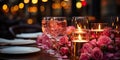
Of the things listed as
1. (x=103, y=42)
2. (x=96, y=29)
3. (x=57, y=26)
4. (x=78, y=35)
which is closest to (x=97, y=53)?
(x=103, y=42)

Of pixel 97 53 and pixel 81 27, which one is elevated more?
pixel 81 27

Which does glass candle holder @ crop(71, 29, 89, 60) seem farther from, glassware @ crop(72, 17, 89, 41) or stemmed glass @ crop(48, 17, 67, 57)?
stemmed glass @ crop(48, 17, 67, 57)

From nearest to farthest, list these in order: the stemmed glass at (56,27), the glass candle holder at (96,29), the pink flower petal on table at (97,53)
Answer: the pink flower petal on table at (97,53)
the glass candle holder at (96,29)
the stemmed glass at (56,27)

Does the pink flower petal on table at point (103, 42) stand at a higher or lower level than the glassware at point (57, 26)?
lower

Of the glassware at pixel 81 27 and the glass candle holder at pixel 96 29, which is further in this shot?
the glass candle holder at pixel 96 29

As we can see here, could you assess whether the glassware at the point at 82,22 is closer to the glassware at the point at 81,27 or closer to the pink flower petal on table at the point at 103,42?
the glassware at the point at 81,27

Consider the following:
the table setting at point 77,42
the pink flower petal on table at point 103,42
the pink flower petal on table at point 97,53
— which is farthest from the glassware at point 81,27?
the pink flower petal on table at point 97,53

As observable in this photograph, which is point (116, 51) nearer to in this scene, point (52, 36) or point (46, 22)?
point (52, 36)

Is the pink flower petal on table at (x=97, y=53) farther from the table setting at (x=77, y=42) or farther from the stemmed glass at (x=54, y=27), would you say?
the stemmed glass at (x=54, y=27)

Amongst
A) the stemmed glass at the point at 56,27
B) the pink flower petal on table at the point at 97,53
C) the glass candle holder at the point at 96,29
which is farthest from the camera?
the stemmed glass at the point at 56,27

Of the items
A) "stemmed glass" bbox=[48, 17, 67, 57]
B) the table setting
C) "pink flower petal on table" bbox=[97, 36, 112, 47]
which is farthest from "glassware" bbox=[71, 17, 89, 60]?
"stemmed glass" bbox=[48, 17, 67, 57]

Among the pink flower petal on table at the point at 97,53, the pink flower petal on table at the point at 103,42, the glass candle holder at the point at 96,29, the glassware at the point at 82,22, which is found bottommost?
the pink flower petal on table at the point at 97,53

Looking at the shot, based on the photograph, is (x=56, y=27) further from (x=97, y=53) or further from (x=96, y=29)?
(x=97, y=53)

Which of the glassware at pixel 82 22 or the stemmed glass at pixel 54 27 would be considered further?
the stemmed glass at pixel 54 27
